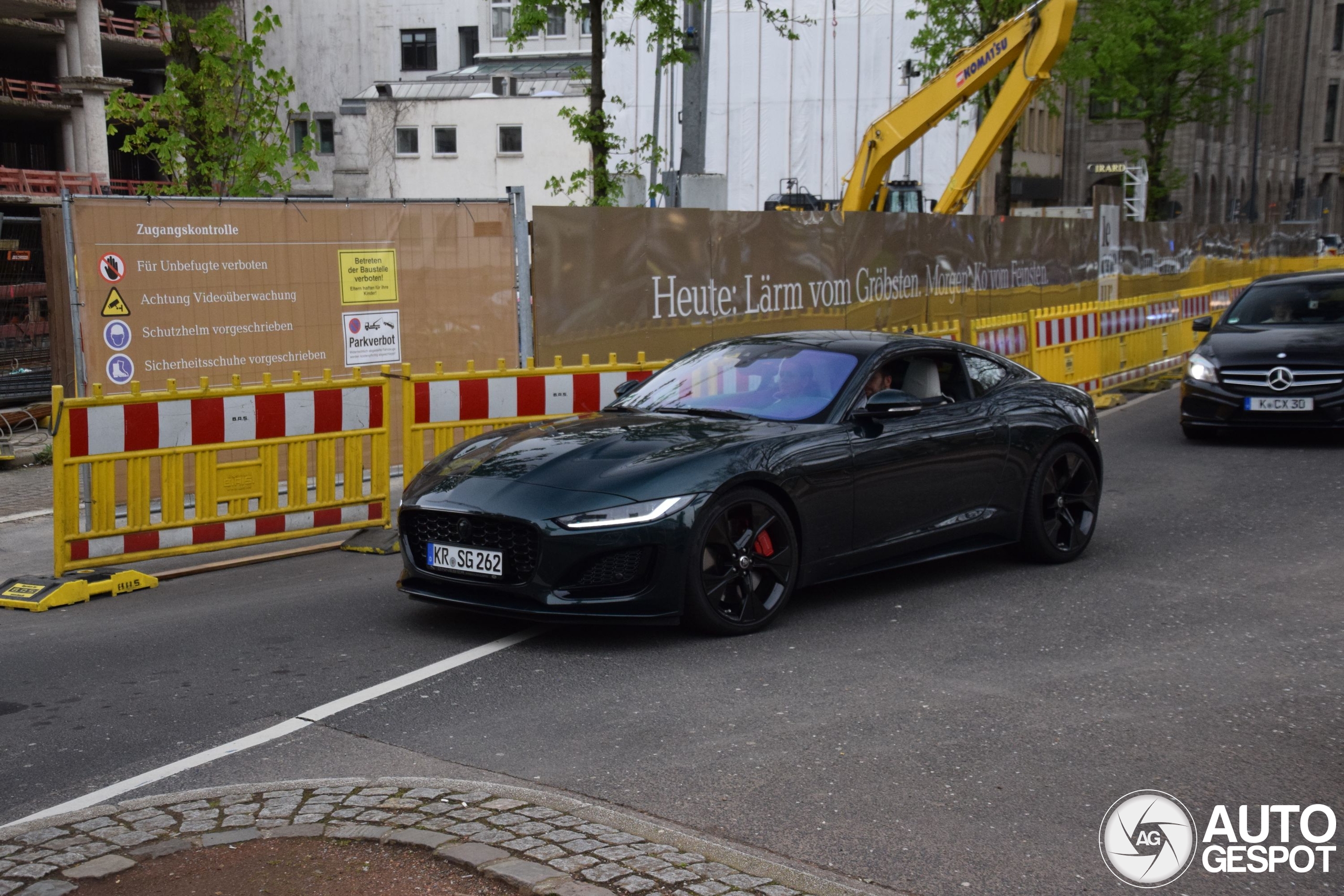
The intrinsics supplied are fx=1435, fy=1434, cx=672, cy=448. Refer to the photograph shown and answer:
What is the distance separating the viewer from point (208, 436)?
8844mm

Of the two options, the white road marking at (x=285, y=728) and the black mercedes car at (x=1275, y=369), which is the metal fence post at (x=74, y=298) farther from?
the black mercedes car at (x=1275, y=369)

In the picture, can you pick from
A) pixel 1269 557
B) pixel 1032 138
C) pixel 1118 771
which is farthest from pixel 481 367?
pixel 1032 138

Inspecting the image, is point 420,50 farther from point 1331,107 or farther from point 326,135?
point 1331,107

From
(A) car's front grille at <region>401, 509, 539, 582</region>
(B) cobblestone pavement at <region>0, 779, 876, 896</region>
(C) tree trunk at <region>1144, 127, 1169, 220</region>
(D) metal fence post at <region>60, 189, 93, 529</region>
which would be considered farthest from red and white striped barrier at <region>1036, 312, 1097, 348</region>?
(C) tree trunk at <region>1144, 127, 1169, 220</region>

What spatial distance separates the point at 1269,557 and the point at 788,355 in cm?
329

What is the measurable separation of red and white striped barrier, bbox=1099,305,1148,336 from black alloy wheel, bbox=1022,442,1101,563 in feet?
31.5

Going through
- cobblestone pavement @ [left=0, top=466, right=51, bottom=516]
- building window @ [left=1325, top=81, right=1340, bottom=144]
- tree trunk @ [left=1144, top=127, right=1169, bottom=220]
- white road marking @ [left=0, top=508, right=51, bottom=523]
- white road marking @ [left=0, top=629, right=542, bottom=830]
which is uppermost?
building window @ [left=1325, top=81, right=1340, bottom=144]

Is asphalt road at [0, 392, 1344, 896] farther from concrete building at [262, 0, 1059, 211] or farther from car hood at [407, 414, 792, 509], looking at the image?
concrete building at [262, 0, 1059, 211]

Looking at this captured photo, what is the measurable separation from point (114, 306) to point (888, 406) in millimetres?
6001

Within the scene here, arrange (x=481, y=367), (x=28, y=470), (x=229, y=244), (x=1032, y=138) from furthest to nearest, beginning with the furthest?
1. (x=1032, y=138)
2. (x=28, y=470)
3. (x=481, y=367)
4. (x=229, y=244)

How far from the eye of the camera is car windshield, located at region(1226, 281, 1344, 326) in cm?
1414

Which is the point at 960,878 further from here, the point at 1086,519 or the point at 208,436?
the point at 208,436

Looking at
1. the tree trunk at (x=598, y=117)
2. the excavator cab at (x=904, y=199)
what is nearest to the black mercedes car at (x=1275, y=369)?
the tree trunk at (x=598, y=117)

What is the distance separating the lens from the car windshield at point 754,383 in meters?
7.62
